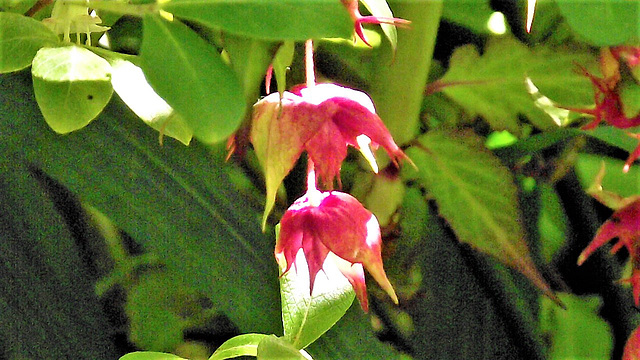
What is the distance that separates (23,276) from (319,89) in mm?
160

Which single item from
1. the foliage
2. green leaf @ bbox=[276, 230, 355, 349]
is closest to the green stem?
the foliage

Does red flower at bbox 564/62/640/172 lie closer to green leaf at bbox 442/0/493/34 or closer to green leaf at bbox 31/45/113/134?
green leaf at bbox 442/0/493/34

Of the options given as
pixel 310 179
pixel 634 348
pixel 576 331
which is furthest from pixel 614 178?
pixel 310 179

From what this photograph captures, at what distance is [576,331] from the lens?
1.37ft

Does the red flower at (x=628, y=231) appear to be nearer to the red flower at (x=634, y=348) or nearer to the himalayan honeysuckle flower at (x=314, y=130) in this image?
the red flower at (x=634, y=348)

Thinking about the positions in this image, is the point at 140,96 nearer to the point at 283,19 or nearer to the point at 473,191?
the point at 283,19

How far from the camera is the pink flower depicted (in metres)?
0.19

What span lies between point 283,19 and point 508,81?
0.20 metres

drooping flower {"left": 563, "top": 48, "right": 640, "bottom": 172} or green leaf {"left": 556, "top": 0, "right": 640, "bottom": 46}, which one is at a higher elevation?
green leaf {"left": 556, "top": 0, "right": 640, "bottom": 46}

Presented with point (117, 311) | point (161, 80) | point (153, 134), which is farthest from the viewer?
point (117, 311)

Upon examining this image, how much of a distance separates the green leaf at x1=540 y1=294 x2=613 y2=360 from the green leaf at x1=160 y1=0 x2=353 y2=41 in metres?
0.29

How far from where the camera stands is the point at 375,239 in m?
0.20

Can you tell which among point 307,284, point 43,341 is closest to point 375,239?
point 307,284

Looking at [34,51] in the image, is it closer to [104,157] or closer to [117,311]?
[104,157]
